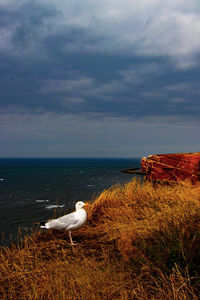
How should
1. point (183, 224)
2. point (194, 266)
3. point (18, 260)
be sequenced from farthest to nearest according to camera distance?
point (18, 260)
point (183, 224)
point (194, 266)

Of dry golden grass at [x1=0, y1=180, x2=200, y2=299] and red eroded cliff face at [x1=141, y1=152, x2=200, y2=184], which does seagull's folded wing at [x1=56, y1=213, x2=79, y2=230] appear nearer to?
dry golden grass at [x1=0, y1=180, x2=200, y2=299]

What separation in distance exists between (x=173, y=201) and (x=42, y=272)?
15.0 feet

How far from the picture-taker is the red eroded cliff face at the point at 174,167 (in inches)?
538

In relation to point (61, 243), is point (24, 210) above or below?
below

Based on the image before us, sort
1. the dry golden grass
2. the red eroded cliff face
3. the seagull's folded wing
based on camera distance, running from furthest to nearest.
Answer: the red eroded cliff face
the seagull's folded wing
the dry golden grass

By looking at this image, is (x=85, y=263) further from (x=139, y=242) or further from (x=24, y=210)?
(x=24, y=210)

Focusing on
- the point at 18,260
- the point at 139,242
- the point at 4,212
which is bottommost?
the point at 4,212

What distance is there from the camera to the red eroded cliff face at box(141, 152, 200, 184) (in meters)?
13.7

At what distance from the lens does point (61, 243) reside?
6.04 m

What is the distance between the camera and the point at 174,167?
14.4 metres

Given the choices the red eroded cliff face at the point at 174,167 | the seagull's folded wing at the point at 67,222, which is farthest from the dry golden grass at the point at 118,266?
the red eroded cliff face at the point at 174,167

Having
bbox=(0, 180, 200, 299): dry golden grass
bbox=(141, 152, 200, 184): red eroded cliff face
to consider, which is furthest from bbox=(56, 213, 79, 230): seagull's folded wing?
bbox=(141, 152, 200, 184): red eroded cliff face

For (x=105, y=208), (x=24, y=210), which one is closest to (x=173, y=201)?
(x=105, y=208)

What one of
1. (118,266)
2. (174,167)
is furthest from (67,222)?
(174,167)
